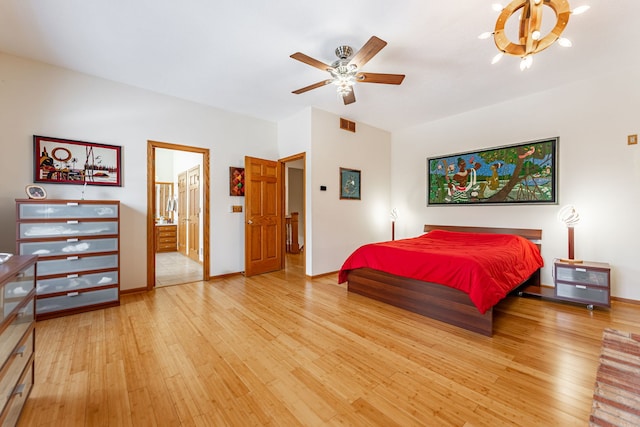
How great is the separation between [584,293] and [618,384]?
1.70 m

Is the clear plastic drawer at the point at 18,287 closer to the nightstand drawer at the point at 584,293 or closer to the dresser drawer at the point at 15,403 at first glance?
the dresser drawer at the point at 15,403

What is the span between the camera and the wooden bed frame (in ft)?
7.86

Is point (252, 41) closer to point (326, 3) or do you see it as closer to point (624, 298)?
point (326, 3)

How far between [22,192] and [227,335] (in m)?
2.89

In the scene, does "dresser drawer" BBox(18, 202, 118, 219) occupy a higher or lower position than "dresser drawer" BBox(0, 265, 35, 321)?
higher

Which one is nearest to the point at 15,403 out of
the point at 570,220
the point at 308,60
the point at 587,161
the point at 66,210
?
the point at 66,210

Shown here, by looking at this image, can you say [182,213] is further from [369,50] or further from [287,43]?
[369,50]

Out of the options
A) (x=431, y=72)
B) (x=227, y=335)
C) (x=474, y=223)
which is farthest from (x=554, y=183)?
(x=227, y=335)

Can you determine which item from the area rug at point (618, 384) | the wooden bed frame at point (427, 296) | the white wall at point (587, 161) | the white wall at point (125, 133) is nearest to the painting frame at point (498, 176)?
the white wall at point (587, 161)

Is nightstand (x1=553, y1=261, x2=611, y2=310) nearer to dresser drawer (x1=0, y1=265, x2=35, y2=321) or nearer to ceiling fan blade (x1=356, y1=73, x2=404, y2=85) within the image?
ceiling fan blade (x1=356, y1=73, x2=404, y2=85)

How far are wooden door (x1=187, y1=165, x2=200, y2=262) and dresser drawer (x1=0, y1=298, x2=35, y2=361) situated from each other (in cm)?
400

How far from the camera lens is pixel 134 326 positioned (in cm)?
253

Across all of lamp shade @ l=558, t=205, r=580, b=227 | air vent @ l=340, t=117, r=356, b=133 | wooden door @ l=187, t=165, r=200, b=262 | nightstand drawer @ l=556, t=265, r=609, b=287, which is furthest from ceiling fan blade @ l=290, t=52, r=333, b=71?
wooden door @ l=187, t=165, r=200, b=262

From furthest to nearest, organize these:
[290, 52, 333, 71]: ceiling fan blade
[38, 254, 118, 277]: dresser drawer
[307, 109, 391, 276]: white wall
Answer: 1. [307, 109, 391, 276]: white wall
2. [38, 254, 118, 277]: dresser drawer
3. [290, 52, 333, 71]: ceiling fan blade
